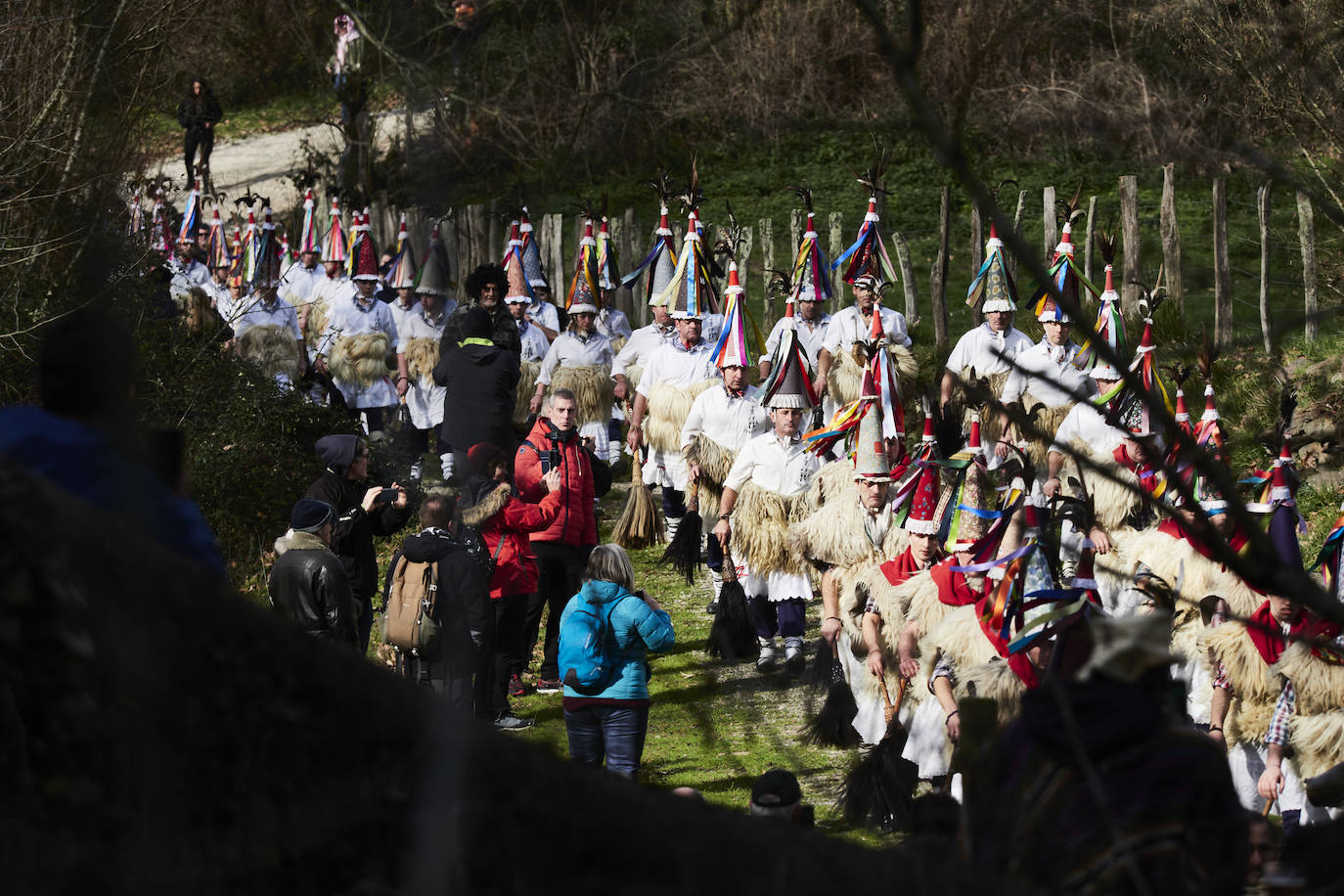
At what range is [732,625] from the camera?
995 centimetres

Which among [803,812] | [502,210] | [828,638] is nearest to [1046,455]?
[828,638]

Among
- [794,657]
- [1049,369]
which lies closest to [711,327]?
[1049,369]

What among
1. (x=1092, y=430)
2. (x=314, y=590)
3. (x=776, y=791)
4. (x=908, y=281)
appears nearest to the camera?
(x=776, y=791)

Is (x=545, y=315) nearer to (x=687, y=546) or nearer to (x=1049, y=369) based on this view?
(x=687, y=546)

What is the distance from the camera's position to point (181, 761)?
1440mm

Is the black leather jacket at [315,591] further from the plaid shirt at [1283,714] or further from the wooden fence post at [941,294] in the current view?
the wooden fence post at [941,294]

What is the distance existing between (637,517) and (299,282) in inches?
294

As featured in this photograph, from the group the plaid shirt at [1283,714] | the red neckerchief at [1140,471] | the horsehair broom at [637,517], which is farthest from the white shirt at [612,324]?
the plaid shirt at [1283,714]

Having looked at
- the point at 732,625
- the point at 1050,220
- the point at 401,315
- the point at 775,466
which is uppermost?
the point at 1050,220

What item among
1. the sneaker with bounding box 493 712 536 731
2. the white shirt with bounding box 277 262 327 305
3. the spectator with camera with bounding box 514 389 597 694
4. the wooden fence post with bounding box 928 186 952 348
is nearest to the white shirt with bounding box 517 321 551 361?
the wooden fence post with bounding box 928 186 952 348

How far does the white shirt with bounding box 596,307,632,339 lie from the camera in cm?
1484

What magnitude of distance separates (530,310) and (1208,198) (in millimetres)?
11103

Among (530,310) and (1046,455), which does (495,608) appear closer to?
(1046,455)

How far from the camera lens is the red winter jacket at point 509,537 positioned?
8.62 meters
